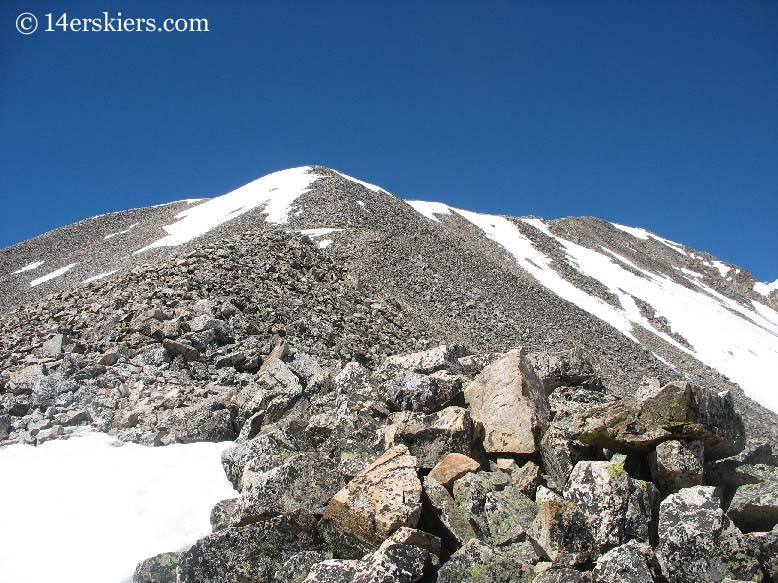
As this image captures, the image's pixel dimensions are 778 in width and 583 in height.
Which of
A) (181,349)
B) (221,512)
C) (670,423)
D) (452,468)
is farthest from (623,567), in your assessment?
(181,349)

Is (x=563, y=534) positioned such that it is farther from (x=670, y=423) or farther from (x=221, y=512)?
(x=221, y=512)

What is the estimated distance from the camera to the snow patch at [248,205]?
51.5 metres

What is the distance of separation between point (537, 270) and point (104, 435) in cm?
5439

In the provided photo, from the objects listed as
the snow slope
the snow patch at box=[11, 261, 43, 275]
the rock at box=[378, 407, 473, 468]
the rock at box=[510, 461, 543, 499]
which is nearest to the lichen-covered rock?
the rock at box=[378, 407, 473, 468]

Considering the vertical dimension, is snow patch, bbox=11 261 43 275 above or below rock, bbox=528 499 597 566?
above

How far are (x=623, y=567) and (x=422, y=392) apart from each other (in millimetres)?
4304

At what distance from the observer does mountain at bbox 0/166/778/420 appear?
104ft

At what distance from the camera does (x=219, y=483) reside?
365 inches

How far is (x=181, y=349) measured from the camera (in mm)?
13414

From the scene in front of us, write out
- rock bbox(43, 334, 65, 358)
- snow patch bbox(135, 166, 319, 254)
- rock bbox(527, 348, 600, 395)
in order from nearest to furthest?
1. rock bbox(527, 348, 600, 395)
2. rock bbox(43, 334, 65, 358)
3. snow patch bbox(135, 166, 319, 254)

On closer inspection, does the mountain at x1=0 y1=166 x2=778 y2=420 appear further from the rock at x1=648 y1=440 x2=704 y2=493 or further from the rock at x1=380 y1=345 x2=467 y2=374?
the rock at x1=648 y1=440 x2=704 y2=493

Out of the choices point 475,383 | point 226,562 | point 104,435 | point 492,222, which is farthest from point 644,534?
point 492,222

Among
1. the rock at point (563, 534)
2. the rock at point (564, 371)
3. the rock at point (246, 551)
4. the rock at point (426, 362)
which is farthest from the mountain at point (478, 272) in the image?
the rock at point (563, 534)

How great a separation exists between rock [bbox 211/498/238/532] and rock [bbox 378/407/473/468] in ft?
8.27
